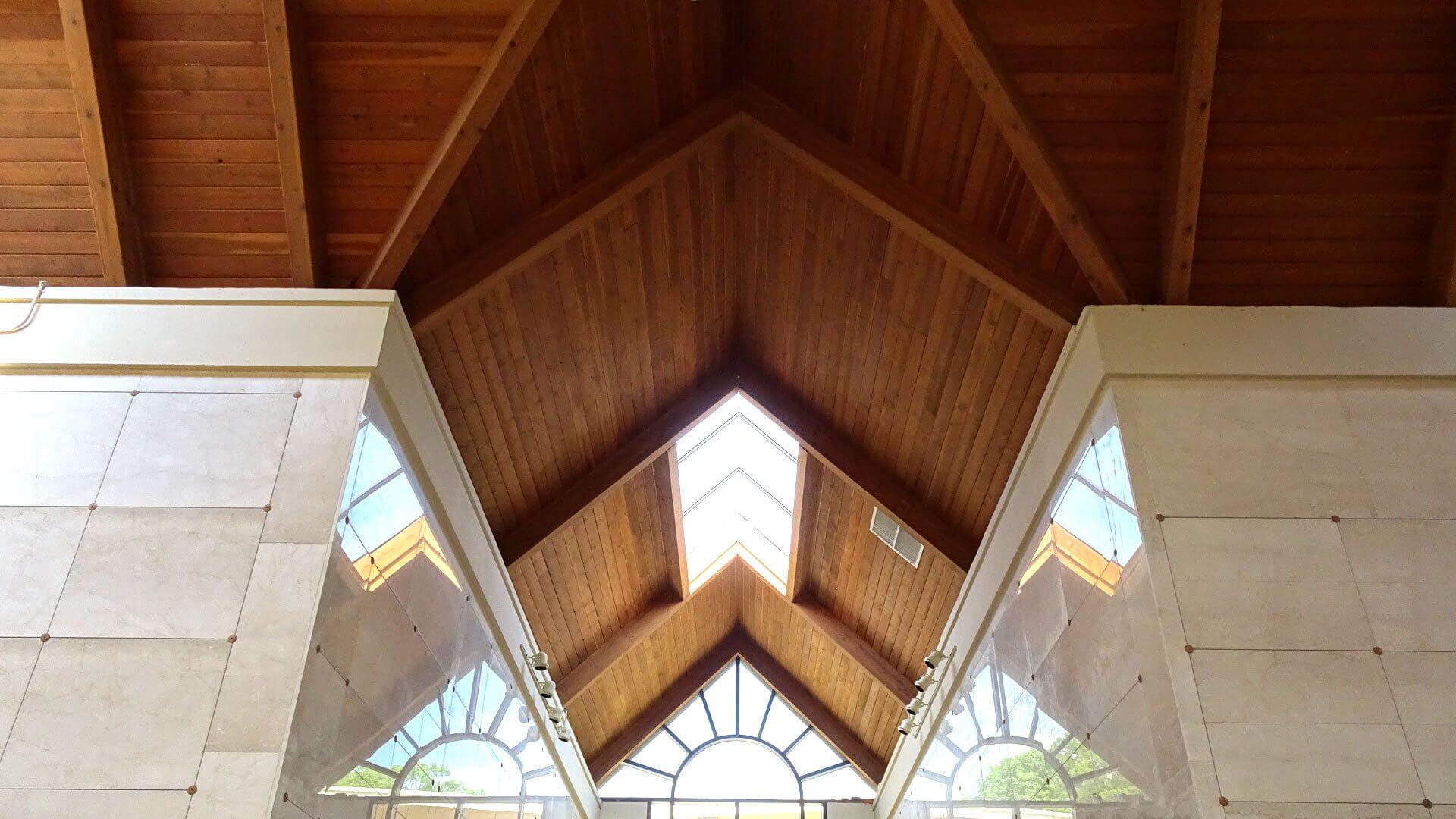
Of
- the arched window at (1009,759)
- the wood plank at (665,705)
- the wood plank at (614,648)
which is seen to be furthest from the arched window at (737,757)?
the arched window at (1009,759)

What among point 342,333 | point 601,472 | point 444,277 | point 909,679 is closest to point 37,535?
point 342,333

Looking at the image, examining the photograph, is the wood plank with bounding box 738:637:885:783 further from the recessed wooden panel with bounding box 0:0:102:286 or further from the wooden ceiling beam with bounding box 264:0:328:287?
the recessed wooden panel with bounding box 0:0:102:286

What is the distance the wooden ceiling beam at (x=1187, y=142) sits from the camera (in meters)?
3.53

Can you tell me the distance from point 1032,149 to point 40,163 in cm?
418

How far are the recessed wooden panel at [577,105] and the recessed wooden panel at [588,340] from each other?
0.40 m

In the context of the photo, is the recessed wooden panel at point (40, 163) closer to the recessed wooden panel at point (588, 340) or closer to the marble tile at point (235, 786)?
the recessed wooden panel at point (588, 340)

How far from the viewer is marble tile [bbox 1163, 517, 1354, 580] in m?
3.36

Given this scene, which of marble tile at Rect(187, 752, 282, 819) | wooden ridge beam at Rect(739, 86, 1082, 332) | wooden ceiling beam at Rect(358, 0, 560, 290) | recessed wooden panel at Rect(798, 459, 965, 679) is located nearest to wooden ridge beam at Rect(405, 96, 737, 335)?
wooden ridge beam at Rect(739, 86, 1082, 332)

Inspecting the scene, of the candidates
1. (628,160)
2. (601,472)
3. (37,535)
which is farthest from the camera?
(601,472)

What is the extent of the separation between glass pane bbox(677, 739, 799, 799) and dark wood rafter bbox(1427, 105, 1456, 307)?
881cm

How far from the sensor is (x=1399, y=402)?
12.4 ft

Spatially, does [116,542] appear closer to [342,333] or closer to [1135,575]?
[342,333]

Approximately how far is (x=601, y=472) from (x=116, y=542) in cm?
360

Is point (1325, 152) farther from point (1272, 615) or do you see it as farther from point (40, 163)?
point (40, 163)
